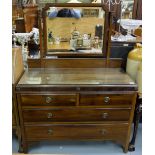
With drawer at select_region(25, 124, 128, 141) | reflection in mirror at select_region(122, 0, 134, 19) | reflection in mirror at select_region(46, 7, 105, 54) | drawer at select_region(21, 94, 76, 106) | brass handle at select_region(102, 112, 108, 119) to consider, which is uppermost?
reflection in mirror at select_region(122, 0, 134, 19)

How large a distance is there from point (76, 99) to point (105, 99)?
23 cm

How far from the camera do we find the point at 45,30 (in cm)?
173

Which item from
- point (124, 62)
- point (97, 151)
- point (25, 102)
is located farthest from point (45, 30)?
point (97, 151)

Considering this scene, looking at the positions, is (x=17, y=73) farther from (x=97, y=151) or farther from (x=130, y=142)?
(x=130, y=142)

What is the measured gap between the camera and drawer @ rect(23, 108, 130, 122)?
5.33 ft

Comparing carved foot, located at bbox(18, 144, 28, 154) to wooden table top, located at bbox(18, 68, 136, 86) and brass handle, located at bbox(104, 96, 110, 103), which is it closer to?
wooden table top, located at bbox(18, 68, 136, 86)

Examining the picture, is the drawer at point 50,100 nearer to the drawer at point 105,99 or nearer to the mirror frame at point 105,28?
the drawer at point 105,99

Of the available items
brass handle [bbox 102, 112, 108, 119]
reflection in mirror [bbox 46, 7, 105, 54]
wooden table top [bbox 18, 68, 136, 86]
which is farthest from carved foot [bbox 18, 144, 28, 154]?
reflection in mirror [bbox 46, 7, 105, 54]

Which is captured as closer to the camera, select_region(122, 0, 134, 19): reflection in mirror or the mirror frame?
the mirror frame

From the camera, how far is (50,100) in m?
1.58
